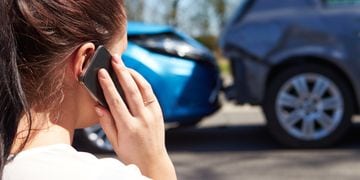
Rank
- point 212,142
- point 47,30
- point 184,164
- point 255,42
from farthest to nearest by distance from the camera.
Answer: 1. point 212,142
2. point 255,42
3. point 184,164
4. point 47,30

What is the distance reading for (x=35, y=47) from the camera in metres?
1.19

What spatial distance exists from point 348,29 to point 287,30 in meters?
0.48

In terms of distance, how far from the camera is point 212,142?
6.39 m

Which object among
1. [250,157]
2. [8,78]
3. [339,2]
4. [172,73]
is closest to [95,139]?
[172,73]

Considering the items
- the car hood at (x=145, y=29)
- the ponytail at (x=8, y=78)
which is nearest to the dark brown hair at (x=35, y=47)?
the ponytail at (x=8, y=78)

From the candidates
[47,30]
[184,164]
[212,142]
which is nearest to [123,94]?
[47,30]

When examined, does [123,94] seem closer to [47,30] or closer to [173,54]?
[47,30]

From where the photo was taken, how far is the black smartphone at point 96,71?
120 centimetres

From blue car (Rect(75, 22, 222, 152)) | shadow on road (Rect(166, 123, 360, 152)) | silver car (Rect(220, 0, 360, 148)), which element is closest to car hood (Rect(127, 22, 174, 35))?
blue car (Rect(75, 22, 222, 152))

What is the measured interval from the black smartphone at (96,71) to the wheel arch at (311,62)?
4610 millimetres

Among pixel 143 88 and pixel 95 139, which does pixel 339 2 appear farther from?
pixel 143 88

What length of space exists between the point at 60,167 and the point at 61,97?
15cm

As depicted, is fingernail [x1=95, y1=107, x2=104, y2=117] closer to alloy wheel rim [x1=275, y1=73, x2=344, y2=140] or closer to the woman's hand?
the woman's hand

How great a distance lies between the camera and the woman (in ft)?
3.78
